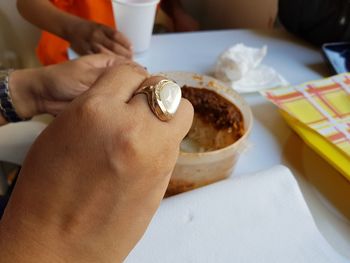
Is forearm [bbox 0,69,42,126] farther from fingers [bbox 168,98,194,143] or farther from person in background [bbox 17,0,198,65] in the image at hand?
fingers [bbox 168,98,194,143]

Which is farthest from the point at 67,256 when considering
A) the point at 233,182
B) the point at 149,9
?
the point at 149,9

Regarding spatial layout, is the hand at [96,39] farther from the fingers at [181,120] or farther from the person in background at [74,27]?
the fingers at [181,120]

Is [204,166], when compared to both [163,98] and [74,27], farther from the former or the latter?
[74,27]

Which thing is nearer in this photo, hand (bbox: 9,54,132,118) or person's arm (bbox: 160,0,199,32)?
hand (bbox: 9,54,132,118)

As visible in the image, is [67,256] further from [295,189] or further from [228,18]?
[228,18]

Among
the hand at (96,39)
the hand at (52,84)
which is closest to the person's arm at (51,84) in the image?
the hand at (52,84)

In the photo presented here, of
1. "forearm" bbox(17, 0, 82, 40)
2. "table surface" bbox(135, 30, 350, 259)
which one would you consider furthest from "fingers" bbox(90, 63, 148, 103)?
"forearm" bbox(17, 0, 82, 40)
